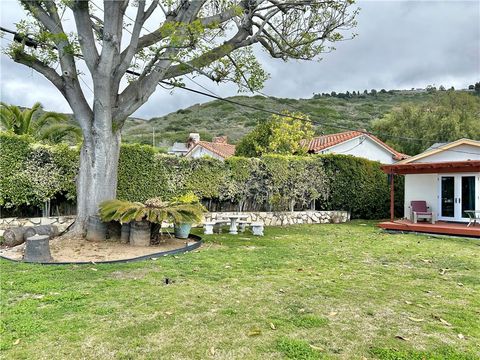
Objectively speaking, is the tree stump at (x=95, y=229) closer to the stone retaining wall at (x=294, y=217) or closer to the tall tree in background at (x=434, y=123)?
the stone retaining wall at (x=294, y=217)

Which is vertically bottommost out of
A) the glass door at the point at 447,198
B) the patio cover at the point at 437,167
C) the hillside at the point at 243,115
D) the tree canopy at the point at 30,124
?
the glass door at the point at 447,198

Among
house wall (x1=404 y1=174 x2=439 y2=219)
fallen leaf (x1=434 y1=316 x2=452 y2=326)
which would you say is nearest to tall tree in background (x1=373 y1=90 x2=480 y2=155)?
house wall (x1=404 y1=174 x2=439 y2=219)

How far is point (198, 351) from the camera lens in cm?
328

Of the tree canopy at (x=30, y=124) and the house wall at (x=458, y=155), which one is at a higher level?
the tree canopy at (x=30, y=124)

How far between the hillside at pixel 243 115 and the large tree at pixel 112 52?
135 feet

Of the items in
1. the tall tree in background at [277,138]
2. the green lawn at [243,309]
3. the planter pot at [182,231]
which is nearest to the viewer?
the green lawn at [243,309]

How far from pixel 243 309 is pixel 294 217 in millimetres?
12001

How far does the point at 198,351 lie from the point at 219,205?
11.6 metres

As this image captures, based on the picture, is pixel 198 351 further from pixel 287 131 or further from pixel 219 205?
pixel 287 131

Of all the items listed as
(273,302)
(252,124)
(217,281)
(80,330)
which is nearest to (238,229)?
(217,281)

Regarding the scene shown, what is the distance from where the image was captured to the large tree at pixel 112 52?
27.4 ft

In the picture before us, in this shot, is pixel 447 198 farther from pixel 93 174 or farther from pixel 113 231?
pixel 93 174

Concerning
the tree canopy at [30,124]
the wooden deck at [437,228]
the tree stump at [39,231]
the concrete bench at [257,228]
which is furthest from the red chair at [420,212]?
the tree canopy at [30,124]

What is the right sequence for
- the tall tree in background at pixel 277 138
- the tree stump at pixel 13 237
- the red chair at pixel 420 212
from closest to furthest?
the tree stump at pixel 13 237 → the red chair at pixel 420 212 → the tall tree in background at pixel 277 138
